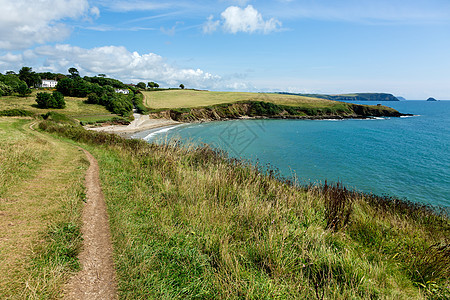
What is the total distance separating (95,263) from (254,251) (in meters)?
3.26

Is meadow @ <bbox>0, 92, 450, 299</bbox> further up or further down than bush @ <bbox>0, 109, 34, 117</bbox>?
further down

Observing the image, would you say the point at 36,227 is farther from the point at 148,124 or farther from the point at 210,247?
the point at 148,124

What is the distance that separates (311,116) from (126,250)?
94.8 m

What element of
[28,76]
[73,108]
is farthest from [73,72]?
[73,108]

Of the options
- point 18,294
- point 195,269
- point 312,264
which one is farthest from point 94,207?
point 312,264

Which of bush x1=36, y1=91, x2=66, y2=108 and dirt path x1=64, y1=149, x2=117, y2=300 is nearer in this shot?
dirt path x1=64, y1=149, x2=117, y2=300

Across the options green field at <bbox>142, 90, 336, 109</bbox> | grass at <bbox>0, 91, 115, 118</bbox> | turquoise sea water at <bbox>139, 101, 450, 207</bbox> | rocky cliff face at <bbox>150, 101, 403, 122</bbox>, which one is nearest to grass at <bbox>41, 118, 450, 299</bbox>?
turquoise sea water at <bbox>139, 101, 450, 207</bbox>

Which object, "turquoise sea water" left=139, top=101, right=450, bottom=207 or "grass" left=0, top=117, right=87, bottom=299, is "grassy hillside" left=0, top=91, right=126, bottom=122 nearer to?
"turquoise sea water" left=139, top=101, right=450, bottom=207

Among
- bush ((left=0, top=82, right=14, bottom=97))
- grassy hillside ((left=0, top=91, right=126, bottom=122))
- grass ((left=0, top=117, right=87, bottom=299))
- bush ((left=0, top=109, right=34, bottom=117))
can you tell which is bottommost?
grass ((left=0, top=117, right=87, bottom=299))

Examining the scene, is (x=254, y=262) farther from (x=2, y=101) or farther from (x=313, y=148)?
(x=2, y=101)

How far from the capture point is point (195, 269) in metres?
4.35

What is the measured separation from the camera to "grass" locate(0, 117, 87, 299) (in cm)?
371

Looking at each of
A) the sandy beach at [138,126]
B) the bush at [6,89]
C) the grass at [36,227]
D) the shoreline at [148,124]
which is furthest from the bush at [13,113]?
the grass at [36,227]

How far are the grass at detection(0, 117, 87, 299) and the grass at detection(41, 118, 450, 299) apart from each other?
0.96m
